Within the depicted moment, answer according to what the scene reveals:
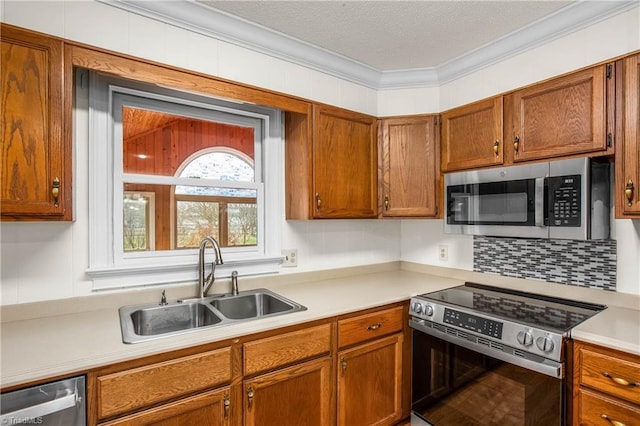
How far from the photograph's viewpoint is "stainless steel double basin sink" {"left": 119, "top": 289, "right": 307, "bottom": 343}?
1.54 meters

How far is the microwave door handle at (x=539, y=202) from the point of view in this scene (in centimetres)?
164

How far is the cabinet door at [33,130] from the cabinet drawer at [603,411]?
215 centimetres

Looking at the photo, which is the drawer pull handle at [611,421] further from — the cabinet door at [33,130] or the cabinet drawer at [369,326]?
the cabinet door at [33,130]

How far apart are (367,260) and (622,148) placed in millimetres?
1605

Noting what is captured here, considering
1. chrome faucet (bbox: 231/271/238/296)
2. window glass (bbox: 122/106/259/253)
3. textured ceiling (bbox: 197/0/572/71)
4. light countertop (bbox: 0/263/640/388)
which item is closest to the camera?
light countertop (bbox: 0/263/640/388)

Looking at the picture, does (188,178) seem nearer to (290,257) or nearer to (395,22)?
(290,257)

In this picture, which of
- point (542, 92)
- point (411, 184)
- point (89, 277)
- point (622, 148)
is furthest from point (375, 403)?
point (542, 92)

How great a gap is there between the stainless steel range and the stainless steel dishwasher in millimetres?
1532

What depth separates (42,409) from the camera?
100 cm

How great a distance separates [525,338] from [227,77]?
188 centimetres

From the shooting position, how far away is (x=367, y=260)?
2.57 meters

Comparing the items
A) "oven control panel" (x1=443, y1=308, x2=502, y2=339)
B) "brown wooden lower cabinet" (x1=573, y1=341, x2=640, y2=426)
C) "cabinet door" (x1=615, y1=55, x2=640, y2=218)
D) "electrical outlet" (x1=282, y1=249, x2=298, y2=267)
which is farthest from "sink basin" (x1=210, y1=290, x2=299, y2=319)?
"cabinet door" (x1=615, y1=55, x2=640, y2=218)

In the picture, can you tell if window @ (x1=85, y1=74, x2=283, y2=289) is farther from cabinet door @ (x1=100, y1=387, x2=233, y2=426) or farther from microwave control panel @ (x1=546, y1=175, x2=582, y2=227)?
microwave control panel @ (x1=546, y1=175, x2=582, y2=227)

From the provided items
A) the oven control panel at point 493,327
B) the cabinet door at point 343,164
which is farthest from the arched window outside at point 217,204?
the oven control panel at point 493,327
